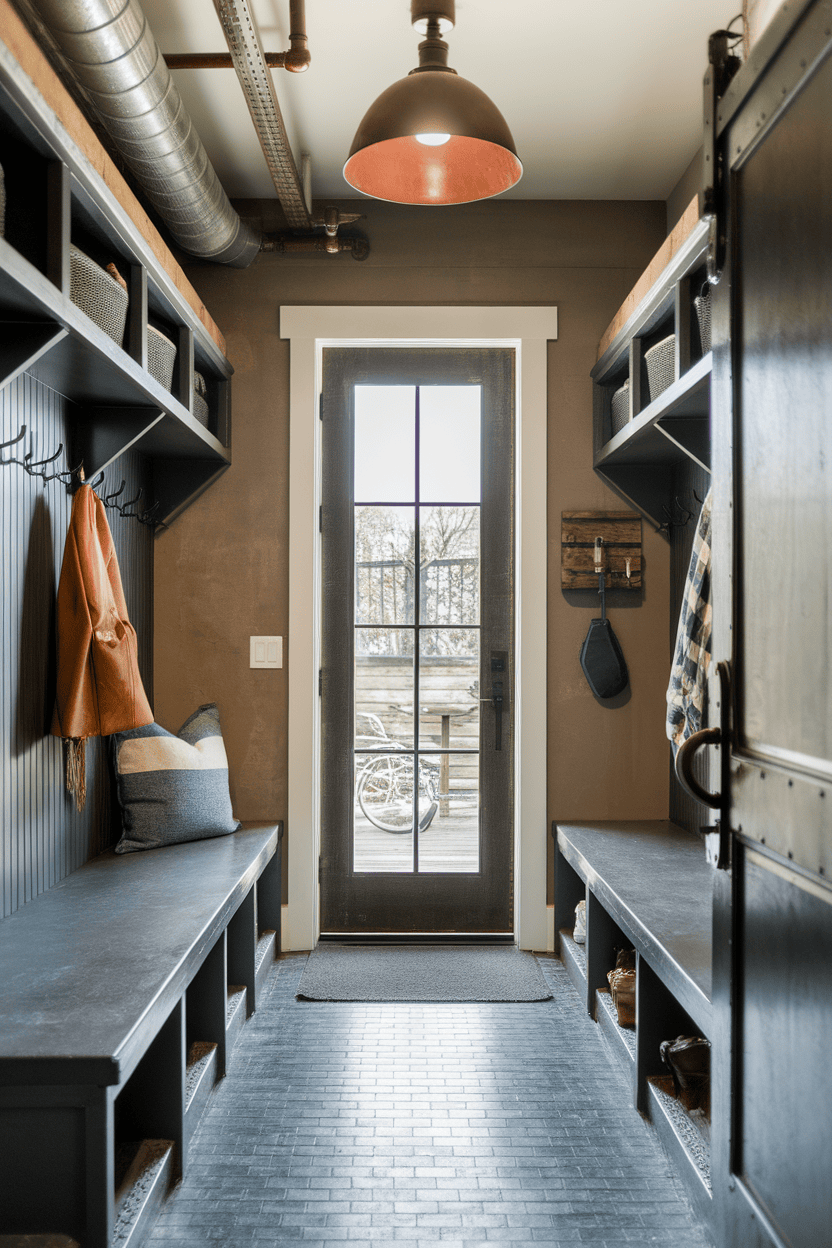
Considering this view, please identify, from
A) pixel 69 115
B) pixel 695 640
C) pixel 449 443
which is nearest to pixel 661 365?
pixel 695 640

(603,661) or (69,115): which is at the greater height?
(69,115)

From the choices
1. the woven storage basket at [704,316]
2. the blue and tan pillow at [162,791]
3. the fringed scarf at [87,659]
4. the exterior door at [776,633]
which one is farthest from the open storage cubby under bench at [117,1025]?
Result: the woven storage basket at [704,316]

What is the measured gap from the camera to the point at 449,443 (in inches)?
145

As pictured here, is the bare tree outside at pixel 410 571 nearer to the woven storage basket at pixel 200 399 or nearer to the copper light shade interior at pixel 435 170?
the woven storage basket at pixel 200 399

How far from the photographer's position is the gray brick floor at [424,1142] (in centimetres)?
186

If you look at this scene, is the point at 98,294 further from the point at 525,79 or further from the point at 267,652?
the point at 267,652

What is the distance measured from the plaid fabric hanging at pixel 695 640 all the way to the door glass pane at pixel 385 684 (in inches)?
51.4

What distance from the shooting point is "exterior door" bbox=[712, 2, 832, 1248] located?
3.77 ft

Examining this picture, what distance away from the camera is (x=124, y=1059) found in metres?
1.50

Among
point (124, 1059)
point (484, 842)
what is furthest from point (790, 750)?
point (484, 842)

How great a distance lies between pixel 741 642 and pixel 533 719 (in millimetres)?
2129

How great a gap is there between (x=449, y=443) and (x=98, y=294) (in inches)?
70.9

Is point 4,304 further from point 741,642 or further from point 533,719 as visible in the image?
point 533,719

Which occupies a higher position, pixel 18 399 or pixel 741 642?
pixel 18 399
